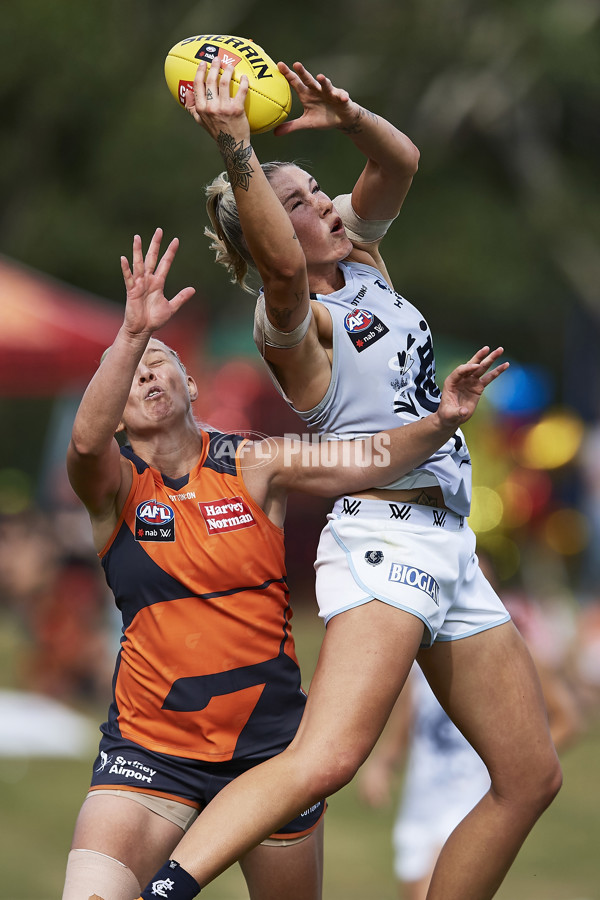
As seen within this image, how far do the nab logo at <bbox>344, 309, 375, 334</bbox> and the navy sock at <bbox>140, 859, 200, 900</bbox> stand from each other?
4.91 feet

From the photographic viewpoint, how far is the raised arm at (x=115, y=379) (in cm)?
297

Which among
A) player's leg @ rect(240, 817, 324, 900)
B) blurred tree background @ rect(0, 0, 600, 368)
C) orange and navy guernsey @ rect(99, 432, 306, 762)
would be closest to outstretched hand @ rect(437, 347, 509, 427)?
orange and navy guernsey @ rect(99, 432, 306, 762)

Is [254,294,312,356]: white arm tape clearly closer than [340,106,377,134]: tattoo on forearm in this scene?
Yes

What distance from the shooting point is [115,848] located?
115 inches

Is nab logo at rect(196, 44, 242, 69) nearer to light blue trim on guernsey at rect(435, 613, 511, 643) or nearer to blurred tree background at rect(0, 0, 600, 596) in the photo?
light blue trim on guernsey at rect(435, 613, 511, 643)

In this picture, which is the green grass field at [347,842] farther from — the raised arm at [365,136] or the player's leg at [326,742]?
the raised arm at [365,136]

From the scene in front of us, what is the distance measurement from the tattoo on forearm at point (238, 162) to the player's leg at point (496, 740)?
4.56 ft

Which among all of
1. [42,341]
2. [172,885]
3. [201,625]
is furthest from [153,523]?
[42,341]

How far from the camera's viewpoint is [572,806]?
7309 mm

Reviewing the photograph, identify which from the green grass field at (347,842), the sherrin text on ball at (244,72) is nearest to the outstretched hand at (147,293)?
the sherrin text on ball at (244,72)

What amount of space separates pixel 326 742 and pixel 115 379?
1.07 meters

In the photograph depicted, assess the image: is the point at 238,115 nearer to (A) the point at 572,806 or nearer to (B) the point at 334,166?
(A) the point at 572,806

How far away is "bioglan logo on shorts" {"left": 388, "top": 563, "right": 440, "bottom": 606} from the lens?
3.08 m

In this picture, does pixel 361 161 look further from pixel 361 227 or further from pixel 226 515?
pixel 226 515
